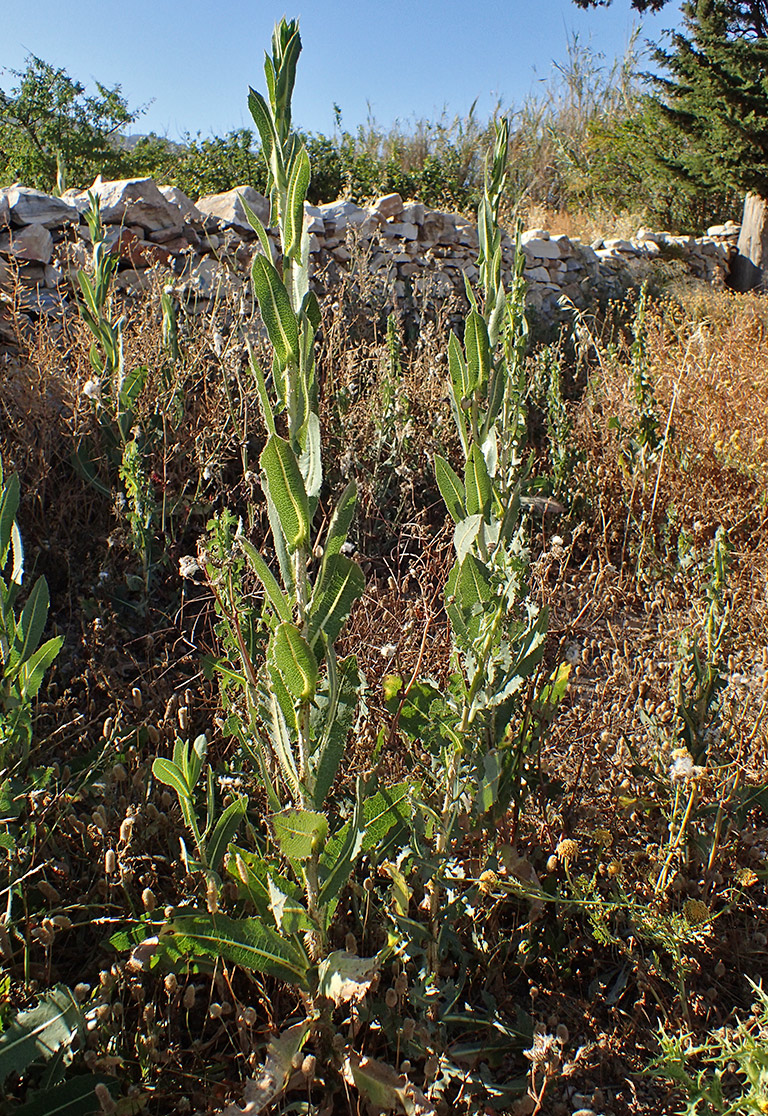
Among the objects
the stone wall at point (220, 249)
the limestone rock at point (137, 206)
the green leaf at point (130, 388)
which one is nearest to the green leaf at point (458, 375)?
the green leaf at point (130, 388)

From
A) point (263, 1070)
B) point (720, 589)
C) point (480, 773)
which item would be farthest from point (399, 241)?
point (263, 1070)

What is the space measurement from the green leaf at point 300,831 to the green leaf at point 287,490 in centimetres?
39

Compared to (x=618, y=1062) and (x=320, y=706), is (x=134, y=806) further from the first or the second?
(x=618, y=1062)

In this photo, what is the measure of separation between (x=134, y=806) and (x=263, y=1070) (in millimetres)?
720

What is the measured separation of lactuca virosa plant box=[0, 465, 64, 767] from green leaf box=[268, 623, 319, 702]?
26.8 inches

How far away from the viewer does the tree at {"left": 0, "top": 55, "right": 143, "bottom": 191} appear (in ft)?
40.3

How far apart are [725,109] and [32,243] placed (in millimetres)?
11274

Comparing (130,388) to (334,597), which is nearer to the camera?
(334,597)

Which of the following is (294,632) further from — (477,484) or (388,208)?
(388,208)

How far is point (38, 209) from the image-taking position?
449cm

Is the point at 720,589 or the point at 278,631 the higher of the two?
the point at 278,631

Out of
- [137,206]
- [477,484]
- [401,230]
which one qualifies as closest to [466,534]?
[477,484]

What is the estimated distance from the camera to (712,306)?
7.37 metres

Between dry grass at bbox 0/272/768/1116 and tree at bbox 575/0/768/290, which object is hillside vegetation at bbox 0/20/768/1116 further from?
tree at bbox 575/0/768/290
